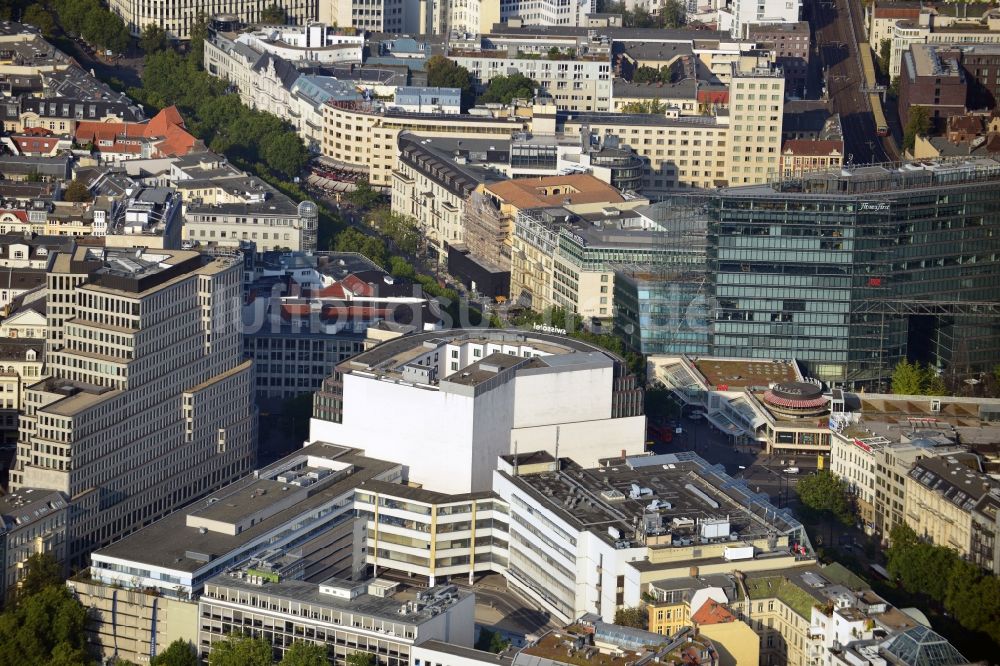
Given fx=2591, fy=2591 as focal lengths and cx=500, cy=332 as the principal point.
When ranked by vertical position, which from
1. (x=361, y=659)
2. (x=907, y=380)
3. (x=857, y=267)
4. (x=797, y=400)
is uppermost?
(x=857, y=267)

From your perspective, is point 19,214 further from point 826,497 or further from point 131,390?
point 826,497

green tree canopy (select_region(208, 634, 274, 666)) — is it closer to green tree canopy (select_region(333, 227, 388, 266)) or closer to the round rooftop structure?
the round rooftop structure

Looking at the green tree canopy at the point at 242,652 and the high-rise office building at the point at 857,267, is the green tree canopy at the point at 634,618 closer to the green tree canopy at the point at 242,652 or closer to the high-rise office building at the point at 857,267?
the green tree canopy at the point at 242,652

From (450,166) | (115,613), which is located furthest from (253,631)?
(450,166)

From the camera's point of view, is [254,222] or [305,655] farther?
[254,222]

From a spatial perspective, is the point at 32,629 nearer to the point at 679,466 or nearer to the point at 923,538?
the point at 679,466

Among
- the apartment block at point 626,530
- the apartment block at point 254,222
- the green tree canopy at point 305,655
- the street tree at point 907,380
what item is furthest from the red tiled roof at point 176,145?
the green tree canopy at point 305,655

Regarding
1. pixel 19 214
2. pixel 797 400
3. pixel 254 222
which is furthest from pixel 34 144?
pixel 797 400
